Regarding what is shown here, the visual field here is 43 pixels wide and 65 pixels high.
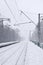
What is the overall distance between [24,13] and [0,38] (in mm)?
29143

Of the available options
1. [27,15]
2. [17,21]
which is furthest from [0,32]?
[27,15]

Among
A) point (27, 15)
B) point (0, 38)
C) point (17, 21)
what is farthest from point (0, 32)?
point (27, 15)

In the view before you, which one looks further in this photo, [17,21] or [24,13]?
[17,21]

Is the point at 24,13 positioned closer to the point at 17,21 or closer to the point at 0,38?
the point at 17,21

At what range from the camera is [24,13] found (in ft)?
68.1

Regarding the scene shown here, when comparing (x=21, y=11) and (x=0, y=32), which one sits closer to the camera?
(x=21, y=11)

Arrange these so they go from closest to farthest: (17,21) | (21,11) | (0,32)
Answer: (21,11)
(17,21)
(0,32)

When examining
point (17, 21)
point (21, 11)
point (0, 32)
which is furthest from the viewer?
point (0, 32)

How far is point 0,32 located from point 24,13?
28.6 metres

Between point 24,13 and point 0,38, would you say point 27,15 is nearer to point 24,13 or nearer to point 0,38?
point 24,13

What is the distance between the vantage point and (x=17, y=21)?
29.5m

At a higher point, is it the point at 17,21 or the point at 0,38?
the point at 17,21

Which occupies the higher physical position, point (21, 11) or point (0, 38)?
point (21, 11)

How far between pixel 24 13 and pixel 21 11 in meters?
0.48
